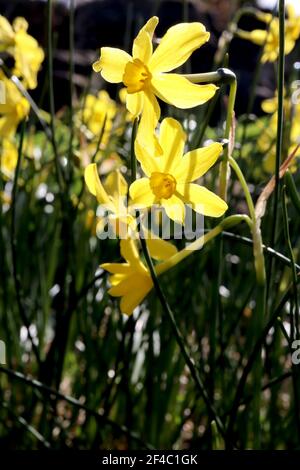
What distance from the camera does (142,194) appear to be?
2.27 feet

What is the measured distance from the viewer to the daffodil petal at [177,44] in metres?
0.68

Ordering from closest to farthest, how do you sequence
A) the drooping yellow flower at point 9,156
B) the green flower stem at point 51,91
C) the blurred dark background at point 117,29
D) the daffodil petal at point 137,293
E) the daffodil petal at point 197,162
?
the daffodil petal at point 197,162, the daffodil petal at point 137,293, the green flower stem at point 51,91, the drooping yellow flower at point 9,156, the blurred dark background at point 117,29

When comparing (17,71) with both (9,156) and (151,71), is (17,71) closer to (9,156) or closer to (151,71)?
(9,156)

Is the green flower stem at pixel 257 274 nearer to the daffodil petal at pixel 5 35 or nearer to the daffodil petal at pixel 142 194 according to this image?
the daffodil petal at pixel 142 194

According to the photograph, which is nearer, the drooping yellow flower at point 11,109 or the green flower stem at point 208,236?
the green flower stem at point 208,236

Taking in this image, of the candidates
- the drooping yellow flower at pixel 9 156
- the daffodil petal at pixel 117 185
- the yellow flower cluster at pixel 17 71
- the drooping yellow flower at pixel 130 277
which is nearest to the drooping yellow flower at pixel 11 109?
the yellow flower cluster at pixel 17 71

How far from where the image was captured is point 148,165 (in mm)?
703

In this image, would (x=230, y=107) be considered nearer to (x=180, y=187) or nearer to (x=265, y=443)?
(x=180, y=187)

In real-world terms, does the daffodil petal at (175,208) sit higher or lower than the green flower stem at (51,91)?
lower

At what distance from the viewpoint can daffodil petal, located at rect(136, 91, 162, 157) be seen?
2.21 feet

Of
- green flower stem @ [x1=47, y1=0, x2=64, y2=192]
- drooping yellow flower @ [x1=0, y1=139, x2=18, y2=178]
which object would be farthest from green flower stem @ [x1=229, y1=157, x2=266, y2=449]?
drooping yellow flower @ [x1=0, y1=139, x2=18, y2=178]

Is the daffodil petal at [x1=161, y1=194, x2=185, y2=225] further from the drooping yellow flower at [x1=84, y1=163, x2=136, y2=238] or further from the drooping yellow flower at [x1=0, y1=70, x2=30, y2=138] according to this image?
the drooping yellow flower at [x1=0, y1=70, x2=30, y2=138]

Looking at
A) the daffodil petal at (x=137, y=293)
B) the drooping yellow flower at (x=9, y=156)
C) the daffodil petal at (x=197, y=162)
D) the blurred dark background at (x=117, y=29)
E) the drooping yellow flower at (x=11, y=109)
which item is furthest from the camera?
the blurred dark background at (x=117, y=29)
